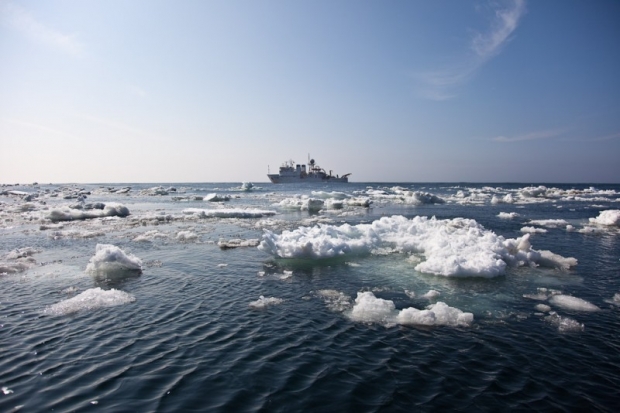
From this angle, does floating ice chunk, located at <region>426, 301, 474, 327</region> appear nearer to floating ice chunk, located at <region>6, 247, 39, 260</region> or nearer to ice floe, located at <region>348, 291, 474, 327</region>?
ice floe, located at <region>348, 291, 474, 327</region>

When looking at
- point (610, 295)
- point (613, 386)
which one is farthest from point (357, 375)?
point (610, 295)

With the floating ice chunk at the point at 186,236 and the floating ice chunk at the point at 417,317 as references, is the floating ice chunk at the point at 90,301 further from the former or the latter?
the floating ice chunk at the point at 186,236

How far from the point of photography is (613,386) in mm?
6090

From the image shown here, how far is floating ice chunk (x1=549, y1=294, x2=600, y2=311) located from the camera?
9.67 meters

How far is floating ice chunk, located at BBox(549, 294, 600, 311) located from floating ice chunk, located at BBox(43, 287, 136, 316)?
42.2 feet

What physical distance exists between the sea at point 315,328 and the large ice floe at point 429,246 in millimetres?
83

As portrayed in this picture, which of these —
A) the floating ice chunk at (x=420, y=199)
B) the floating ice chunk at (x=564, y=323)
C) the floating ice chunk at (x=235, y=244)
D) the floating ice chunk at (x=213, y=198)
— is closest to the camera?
the floating ice chunk at (x=564, y=323)

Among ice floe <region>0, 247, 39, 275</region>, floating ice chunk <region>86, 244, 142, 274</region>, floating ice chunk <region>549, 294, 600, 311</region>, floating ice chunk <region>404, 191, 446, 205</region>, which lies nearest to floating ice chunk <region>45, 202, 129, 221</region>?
ice floe <region>0, 247, 39, 275</region>

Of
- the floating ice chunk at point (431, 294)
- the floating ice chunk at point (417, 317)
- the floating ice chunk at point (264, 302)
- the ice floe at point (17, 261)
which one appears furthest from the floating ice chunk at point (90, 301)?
the floating ice chunk at point (431, 294)

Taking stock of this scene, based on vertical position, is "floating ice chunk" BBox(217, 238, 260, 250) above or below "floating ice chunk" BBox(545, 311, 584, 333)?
above

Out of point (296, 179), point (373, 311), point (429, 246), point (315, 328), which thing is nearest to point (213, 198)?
point (429, 246)

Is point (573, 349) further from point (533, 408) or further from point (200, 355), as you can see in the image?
point (200, 355)

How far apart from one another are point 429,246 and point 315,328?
393 inches

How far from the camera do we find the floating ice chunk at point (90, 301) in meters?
9.38
